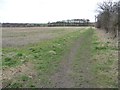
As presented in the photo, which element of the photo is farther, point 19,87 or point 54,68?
point 54,68

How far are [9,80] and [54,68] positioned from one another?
3048mm

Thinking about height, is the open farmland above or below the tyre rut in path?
below

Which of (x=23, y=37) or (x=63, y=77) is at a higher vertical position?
(x=63, y=77)

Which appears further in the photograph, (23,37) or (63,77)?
(23,37)

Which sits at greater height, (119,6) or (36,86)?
(119,6)

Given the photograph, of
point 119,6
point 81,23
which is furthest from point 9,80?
point 81,23

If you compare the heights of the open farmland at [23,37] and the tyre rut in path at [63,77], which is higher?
the tyre rut in path at [63,77]

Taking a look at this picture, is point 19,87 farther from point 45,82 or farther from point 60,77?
point 60,77

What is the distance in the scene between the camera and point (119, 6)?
48.9 meters

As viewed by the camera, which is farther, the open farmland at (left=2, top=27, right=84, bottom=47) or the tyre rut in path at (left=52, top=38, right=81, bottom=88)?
the open farmland at (left=2, top=27, right=84, bottom=47)

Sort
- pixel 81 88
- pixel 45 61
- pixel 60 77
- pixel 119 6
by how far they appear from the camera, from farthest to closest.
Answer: pixel 119 6 → pixel 45 61 → pixel 60 77 → pixel 81 88

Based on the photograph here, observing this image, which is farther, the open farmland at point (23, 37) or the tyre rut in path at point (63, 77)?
the open farmland at point (23, 37)

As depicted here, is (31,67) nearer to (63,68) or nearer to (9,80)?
(63,68)

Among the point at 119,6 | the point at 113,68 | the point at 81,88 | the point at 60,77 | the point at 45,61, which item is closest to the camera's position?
the point at 81,88
